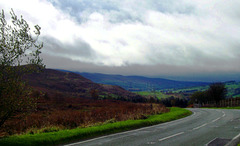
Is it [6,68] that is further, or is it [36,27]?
[36,27]

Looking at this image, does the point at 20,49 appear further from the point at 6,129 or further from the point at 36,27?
the point at 6,129

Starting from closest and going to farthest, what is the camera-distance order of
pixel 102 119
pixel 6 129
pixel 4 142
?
1. pixel 4 142
2. pixel 6 129
3. pixel 102 119

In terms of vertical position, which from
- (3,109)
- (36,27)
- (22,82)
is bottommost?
(3,109)

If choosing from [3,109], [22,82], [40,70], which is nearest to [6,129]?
[3,109]

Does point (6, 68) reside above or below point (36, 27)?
below

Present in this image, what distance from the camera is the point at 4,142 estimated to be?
1013 centimetres

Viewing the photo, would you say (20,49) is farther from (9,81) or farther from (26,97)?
(26,97)

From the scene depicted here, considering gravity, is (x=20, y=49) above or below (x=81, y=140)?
above

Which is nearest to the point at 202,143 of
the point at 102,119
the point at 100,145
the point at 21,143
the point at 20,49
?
the point at 100,145

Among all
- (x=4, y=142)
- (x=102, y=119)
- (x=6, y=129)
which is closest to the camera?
(x=4, y=142)

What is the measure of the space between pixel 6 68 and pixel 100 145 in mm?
5963

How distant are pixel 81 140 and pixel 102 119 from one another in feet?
28.5

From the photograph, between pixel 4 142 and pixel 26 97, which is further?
pixel 26 97

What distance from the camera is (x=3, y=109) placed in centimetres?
1059
